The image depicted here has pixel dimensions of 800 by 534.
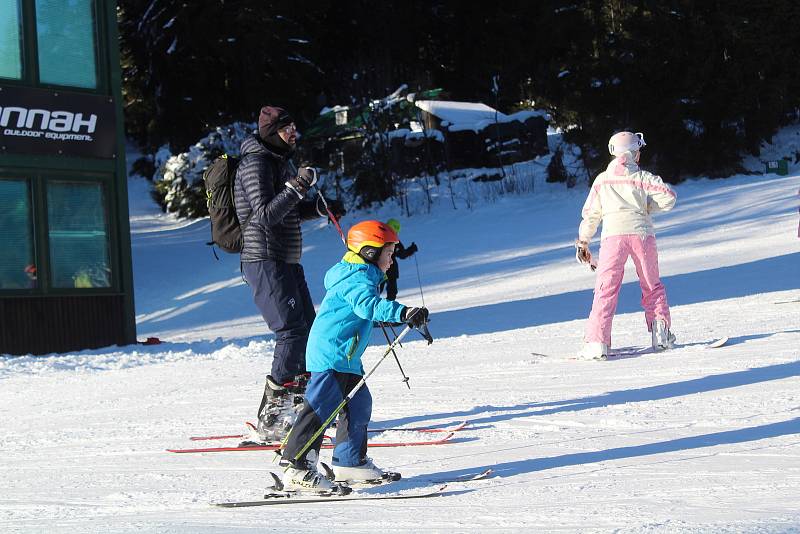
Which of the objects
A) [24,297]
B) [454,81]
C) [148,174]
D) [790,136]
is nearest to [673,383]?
[24,297]

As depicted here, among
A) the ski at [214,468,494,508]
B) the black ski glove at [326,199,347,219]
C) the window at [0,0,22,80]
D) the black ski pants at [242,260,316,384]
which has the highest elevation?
the window at [0,0,22,80]

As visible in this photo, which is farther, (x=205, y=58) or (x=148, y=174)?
(x=148, y=174)

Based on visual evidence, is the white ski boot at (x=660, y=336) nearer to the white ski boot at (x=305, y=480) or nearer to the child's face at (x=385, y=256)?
the child's face at (x=385, y=256)

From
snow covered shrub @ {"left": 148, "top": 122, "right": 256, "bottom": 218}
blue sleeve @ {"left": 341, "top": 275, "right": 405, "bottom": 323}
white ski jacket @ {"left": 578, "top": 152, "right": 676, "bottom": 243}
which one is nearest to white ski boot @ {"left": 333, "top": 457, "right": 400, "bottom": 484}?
blue sleeve @ {"left": 341, "top": 275, "right": 405, "bottom": 323}

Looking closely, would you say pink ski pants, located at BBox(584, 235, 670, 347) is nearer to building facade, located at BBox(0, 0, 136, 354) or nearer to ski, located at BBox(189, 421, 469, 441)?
ski, located at BBox(189, 421, 469, 441)

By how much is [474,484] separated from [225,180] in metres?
2.46

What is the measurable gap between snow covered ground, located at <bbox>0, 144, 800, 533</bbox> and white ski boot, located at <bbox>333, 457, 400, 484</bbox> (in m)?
0.10

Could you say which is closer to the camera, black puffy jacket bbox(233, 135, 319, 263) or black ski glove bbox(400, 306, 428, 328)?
black ski glove bbox(400, 306, 428, 328)

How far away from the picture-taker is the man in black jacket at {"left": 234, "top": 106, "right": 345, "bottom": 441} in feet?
19.6

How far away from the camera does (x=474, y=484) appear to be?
15.3 feet

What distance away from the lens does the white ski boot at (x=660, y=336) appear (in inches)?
344

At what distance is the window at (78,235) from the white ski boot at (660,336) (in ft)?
24.3

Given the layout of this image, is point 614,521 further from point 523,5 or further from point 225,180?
point 523,5

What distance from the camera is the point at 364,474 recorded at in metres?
4.77
